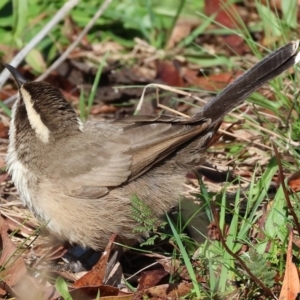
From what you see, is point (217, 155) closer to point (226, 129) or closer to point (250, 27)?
point (226, 129)

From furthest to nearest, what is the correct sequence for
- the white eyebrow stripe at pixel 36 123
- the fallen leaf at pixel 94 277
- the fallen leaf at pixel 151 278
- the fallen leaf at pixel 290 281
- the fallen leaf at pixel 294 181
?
1. the fallen leaf at pixel 294 181
2. the white eyebrow stripe at pixel 36 123
3. the fallen leaf at pixel 151 278
4. the fallen leaf at pixel 94 277
5. the fallen leaf at pixel 290 281

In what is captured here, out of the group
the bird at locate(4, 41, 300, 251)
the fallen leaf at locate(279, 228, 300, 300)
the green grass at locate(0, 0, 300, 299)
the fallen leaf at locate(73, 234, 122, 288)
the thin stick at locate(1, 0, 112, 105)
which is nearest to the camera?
the fallen leaf at locate(279, 228, 300, 300)

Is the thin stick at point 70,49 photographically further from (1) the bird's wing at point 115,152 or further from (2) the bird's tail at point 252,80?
(2) the bird's tail at point 252,80

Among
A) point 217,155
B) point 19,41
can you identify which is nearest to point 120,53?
point 19,41

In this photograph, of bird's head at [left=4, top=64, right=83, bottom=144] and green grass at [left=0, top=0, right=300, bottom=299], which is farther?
bird's head at [left=4, top=64, right=83, bottom=144]

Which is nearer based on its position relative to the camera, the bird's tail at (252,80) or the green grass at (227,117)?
the green grass at (227,117)

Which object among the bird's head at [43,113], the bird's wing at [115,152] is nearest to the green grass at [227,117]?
the bird's wing at [115,152]

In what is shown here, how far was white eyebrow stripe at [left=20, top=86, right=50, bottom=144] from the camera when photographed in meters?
5.50

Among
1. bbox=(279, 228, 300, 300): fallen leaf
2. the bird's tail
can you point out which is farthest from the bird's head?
bbox=(279, 228, 300, 300): fallen leaf

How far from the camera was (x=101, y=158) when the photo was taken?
5500 millimetres

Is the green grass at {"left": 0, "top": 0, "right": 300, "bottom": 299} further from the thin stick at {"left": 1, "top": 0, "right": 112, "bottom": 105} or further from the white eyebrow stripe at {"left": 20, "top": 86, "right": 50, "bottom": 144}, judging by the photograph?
the white eyebrow stripe at {"left": 20, "top": 86, "right": 50, "bottom": 144}

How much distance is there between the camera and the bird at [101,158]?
5344 mm

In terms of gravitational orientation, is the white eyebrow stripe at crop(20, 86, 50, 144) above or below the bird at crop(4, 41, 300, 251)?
above

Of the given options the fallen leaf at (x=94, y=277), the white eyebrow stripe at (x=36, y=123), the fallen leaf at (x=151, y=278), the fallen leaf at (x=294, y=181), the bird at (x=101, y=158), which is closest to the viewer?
the fallen leaf at (x=94, y=277)
